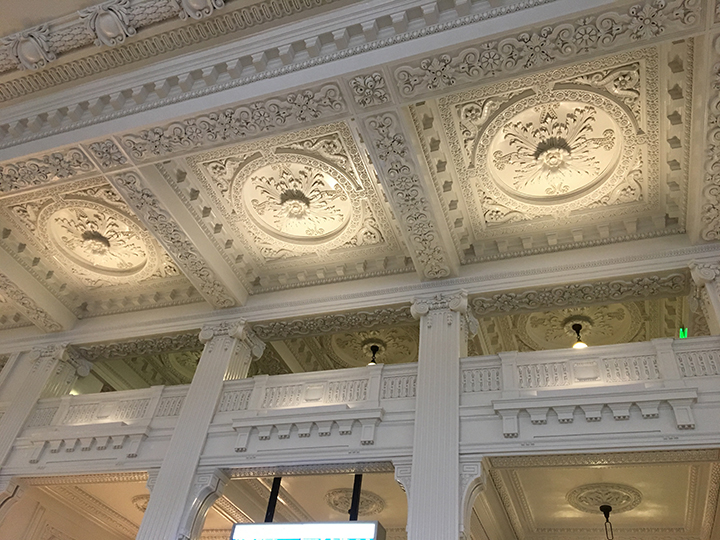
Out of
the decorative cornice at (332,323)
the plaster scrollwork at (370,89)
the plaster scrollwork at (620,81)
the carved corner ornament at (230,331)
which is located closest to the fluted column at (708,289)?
the plaster scrollwork at (620,81)

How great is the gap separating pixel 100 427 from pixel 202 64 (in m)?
5.52

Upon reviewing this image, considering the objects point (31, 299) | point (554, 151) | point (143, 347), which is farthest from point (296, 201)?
point (31, 299)

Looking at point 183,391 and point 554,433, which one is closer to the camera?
point 554,433

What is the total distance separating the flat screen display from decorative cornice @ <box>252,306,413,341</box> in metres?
3.39

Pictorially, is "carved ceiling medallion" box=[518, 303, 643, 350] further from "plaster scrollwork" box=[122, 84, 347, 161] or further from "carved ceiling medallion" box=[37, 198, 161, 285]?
"carved ceiling medallion" box=[37, 198, 161, 285]

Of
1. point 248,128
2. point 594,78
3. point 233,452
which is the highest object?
point 594,78

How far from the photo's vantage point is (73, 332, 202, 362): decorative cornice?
402 inches

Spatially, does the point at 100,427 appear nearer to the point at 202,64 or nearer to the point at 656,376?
the point at 202,64

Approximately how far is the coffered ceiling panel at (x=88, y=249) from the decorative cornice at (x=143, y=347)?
0.62 metres

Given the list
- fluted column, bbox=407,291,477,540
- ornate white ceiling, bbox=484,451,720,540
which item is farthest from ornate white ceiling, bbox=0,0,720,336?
ornate white ceiling, bbox=484,451,720,540

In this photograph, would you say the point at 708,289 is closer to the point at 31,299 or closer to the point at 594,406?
the point at 594,406

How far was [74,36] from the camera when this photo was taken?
280 inches

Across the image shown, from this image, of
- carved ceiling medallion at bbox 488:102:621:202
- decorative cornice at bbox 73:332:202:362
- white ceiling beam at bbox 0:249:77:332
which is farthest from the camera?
decorative cornice at bbox 73:332:202:362

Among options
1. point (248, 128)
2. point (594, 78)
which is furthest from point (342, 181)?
point (594, 78)
